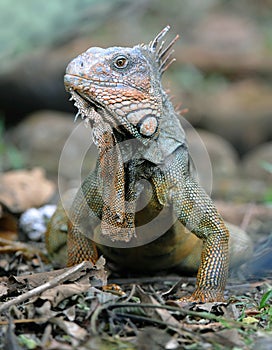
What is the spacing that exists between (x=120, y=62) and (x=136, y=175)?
1126mm

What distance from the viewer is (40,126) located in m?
16.2

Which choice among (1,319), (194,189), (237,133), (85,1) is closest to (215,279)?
(194,189)

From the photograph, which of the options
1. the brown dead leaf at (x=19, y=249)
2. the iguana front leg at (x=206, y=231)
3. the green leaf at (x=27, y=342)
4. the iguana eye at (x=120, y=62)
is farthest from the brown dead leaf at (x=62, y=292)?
the brown dead leaf at (x=19, y=249)

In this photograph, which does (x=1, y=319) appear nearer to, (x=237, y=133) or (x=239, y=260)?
(x=239, y=260)

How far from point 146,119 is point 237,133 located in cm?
1292

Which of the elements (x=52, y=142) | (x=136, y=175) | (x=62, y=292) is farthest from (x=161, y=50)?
(x=52, y=142)

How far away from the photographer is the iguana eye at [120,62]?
5.61 meters

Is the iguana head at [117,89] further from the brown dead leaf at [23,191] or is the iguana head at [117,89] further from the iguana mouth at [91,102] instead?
the brown dead leaf at [23,191]

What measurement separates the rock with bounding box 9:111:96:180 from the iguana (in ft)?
23.5

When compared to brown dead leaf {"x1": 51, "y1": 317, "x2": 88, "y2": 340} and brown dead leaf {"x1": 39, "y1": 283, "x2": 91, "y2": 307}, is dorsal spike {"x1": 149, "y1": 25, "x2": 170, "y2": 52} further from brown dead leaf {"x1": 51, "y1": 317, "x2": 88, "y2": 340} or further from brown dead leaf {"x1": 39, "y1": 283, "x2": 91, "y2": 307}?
brown dead leaf {"x1": 51, "y1": 317, "x2": 88, "y2": 340}

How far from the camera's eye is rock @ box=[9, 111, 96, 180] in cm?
1406

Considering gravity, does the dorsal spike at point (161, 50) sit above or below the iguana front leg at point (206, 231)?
above

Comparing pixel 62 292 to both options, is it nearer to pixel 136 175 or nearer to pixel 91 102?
pixel 136 175

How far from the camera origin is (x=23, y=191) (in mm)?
8789
